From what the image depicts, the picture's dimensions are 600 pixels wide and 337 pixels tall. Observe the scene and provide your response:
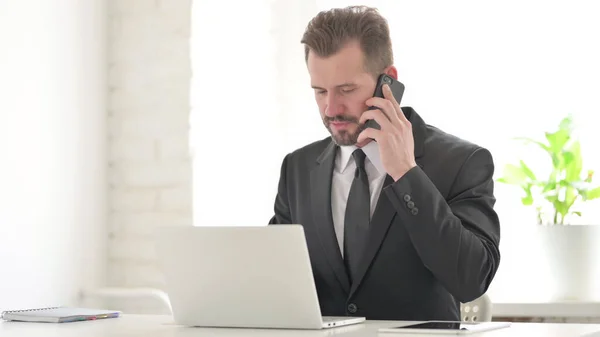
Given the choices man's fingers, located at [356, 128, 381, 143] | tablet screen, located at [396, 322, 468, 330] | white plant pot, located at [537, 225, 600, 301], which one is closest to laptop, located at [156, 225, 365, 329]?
tablet screen, located at [396, 322, 468, 330]

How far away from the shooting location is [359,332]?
163 centimetres

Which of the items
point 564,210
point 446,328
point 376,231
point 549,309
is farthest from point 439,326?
point 564,210

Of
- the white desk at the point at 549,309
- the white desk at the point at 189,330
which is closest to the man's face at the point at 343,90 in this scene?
the white desk at the point at 189,330

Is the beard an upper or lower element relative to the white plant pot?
upper

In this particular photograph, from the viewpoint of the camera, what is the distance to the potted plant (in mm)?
2889

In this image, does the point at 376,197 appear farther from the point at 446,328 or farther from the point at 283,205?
the point at 446,328

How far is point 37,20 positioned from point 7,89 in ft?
0.84

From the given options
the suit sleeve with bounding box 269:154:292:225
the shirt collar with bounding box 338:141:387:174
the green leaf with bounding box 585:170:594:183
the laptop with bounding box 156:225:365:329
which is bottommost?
the laptop with bounding box 156:225:365:329

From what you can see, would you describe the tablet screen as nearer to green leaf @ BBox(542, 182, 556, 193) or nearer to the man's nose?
the man's nose

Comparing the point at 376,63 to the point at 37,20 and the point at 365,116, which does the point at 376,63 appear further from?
the point at 37,20

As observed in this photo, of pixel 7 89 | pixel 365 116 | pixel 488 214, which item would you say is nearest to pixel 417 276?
pixel 488 214

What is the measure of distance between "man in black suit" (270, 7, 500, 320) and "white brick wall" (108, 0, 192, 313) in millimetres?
770

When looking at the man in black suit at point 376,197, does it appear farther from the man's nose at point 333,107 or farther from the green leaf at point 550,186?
the green leaf at point 550,186

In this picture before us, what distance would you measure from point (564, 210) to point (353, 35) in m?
1.09
